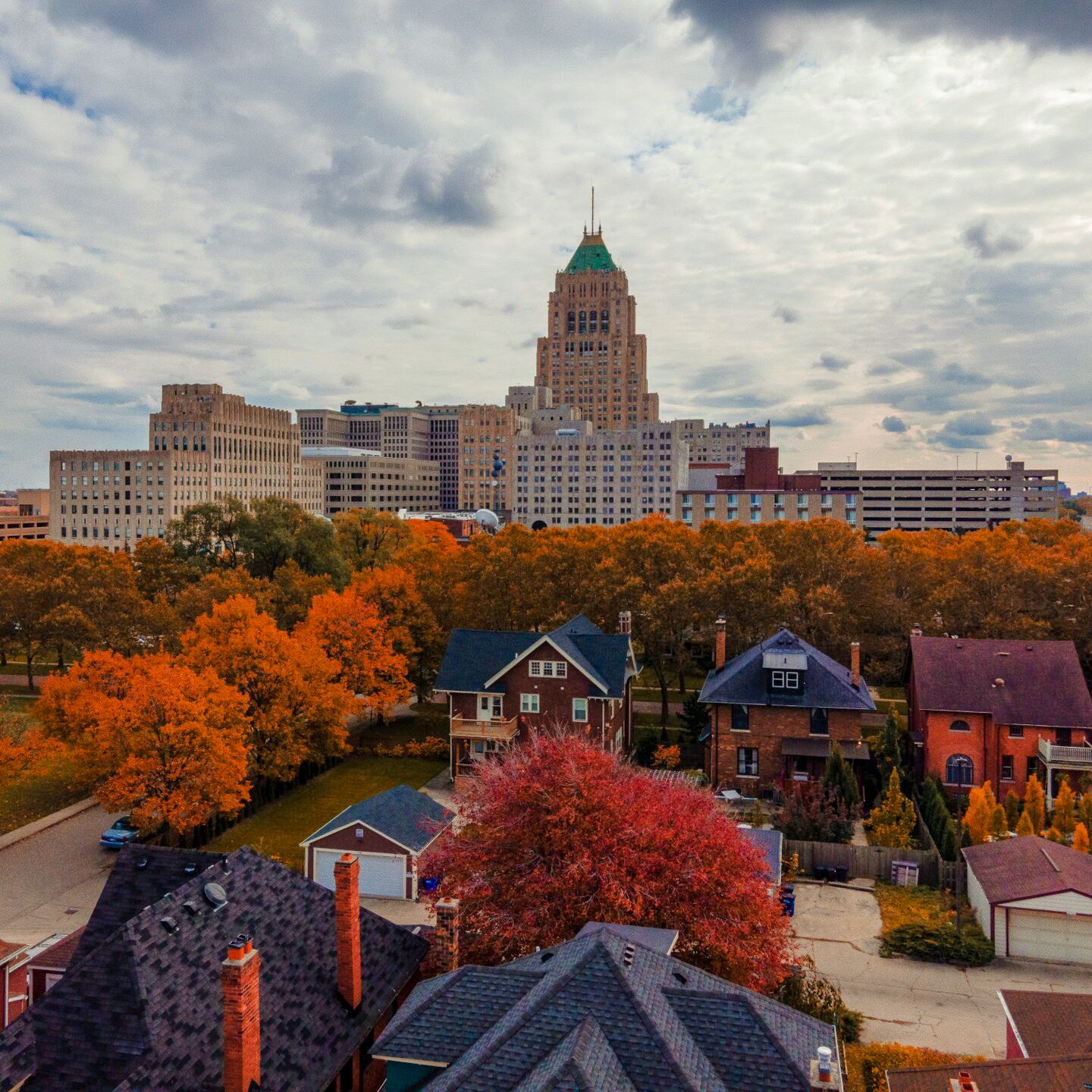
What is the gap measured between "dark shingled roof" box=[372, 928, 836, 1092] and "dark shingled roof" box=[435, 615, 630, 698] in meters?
30.9

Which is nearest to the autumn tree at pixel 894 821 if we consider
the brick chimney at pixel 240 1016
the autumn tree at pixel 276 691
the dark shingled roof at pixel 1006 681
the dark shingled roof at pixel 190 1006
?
the dark shingled roof at pixel 1006 681

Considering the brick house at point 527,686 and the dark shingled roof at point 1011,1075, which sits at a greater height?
the brick house at point 527,686

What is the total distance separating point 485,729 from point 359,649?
10400mm

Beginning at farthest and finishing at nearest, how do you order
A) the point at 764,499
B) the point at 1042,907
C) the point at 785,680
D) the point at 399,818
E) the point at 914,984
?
the point at 764,499, the point at 785,680, the point at 399,818, the point at 1042,907, the point at 914,984

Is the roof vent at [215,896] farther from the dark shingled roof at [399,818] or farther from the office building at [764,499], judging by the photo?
the office building at [764,499]

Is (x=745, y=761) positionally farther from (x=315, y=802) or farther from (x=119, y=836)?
(x=119, y=836)

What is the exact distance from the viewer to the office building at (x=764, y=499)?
12262cm

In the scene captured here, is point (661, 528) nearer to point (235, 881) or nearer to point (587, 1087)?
point (235, 881)

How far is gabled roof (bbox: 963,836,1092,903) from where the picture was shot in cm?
2973

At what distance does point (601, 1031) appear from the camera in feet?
47.1

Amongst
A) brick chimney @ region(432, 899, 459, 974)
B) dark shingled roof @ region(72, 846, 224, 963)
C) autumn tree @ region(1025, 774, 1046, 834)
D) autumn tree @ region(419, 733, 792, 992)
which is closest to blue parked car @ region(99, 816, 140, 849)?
dark shingled roof @ region(72, 846, 224, 963)

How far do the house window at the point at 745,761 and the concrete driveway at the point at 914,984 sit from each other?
41.0ft

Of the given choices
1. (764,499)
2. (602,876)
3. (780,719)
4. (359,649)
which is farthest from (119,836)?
(764,499)

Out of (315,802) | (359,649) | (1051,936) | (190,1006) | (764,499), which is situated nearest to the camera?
(190,1006)
